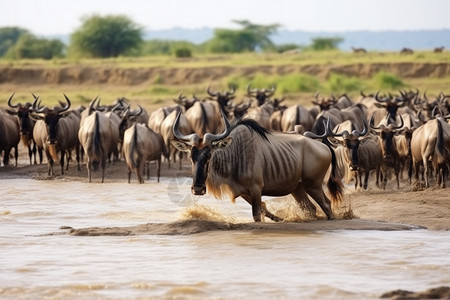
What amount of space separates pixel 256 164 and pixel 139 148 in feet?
22.9

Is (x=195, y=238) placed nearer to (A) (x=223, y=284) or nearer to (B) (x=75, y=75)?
(A) (x=223, y=284)

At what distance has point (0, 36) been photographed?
119750mm

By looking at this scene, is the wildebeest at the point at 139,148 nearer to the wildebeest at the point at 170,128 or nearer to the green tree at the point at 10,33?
the wildebeest at the point at 170,128

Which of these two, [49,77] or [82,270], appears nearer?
[82,270]

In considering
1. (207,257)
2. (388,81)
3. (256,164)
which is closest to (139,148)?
(256,164)

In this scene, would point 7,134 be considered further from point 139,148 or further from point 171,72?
point 171,72

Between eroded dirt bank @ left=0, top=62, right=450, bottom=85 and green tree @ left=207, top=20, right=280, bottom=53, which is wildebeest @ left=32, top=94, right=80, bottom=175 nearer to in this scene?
eroded dirt bank @ left=0, top=62, right=450, bottom=85

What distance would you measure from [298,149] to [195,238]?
5.80 ft

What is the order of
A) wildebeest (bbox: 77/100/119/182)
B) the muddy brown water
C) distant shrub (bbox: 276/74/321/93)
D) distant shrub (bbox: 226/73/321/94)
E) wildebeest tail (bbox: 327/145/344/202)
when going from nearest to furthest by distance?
the muddy brown water → wildebeest tail (bbox: 327/145/344/202) → wildebeest (bbox: 77/100/119/182) → distant shrub (bbox: 276/74/321/93) → distant shrub (bbox: 226/73/321/94)

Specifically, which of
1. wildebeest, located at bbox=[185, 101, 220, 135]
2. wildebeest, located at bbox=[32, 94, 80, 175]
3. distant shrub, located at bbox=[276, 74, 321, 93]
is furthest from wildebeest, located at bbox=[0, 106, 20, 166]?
distant shrub, located at bbox=[276, 74, 321, 93]

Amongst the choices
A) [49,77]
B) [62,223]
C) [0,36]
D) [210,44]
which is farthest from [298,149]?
[0,36]

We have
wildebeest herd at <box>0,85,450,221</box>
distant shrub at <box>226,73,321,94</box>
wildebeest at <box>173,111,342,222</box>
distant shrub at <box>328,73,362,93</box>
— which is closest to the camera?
wildebeest at <box>173,111,342,222</box>

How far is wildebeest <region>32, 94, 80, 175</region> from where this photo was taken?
1991 cm

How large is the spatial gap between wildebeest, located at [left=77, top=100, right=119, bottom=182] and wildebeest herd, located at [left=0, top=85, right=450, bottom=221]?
2 centimetres
